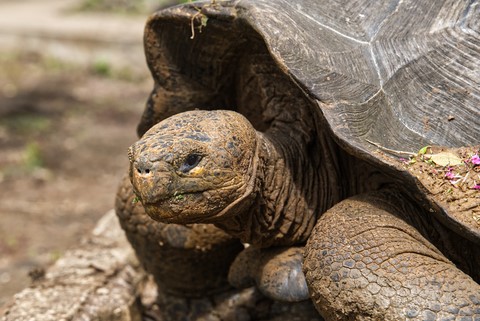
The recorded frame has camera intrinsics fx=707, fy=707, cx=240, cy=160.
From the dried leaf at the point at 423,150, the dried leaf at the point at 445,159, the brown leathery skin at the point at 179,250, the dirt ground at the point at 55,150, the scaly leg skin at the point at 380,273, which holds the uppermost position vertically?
the dried leaf at the point at 423,150

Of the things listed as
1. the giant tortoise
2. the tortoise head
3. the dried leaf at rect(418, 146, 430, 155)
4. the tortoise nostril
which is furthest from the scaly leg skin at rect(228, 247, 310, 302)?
the tortoise nostril

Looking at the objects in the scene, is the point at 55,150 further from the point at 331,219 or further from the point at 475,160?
the point at 475,160

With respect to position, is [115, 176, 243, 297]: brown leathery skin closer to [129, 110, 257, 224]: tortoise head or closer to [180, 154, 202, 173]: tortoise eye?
[129, 110, 257, 224]: tortoise head

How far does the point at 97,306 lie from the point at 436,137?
1853mm

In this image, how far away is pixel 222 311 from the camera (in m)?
3.54

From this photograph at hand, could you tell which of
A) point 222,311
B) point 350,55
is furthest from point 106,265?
point 350,55

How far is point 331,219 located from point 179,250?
3.21 feet

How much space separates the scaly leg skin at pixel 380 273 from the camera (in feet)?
7.47

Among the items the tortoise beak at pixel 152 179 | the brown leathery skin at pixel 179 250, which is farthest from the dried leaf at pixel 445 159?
the brown leathery skin at pixel 179 250

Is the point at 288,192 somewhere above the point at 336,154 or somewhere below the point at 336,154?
below

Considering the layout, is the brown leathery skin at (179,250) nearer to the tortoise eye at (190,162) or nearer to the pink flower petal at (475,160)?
the tortoise eye at (190,162)

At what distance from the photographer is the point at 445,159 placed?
2469 mm

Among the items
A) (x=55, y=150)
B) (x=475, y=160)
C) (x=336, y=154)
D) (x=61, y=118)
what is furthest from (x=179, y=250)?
(x=61, y=118)

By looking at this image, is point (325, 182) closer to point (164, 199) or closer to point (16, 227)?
point (164, 199)
